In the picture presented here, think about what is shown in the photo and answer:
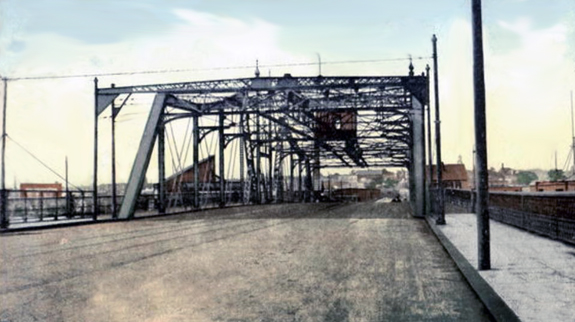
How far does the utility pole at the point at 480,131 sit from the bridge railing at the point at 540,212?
3093 mm

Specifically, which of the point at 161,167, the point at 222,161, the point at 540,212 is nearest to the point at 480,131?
the point at 540,212

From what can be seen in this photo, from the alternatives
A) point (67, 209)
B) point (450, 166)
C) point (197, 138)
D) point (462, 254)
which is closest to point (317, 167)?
point (450, 166)

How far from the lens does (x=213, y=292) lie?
7.65m

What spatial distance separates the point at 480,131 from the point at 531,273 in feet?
7.95

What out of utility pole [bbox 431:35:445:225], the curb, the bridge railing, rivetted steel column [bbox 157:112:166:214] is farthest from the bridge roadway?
rivetted steel column [bbox 157:112:166:214]

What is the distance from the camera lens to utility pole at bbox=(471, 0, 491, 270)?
9.73 metres

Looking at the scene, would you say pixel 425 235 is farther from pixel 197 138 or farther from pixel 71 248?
A: pixel 197 138

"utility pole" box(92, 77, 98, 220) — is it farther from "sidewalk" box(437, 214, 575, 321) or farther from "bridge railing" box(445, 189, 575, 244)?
"sidewalk" box(437, 214, 575, 321)

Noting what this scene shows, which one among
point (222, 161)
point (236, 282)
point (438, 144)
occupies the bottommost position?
point (236, 282)

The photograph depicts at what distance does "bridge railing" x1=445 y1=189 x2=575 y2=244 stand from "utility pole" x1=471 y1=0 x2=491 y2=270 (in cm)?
Result: 309

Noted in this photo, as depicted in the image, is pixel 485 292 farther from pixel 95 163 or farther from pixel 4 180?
pixel 95 163

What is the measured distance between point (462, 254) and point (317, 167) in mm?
70142

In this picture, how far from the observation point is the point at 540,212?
619 inches

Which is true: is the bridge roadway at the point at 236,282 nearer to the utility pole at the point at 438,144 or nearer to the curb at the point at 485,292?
the curb at the point at 485,292
